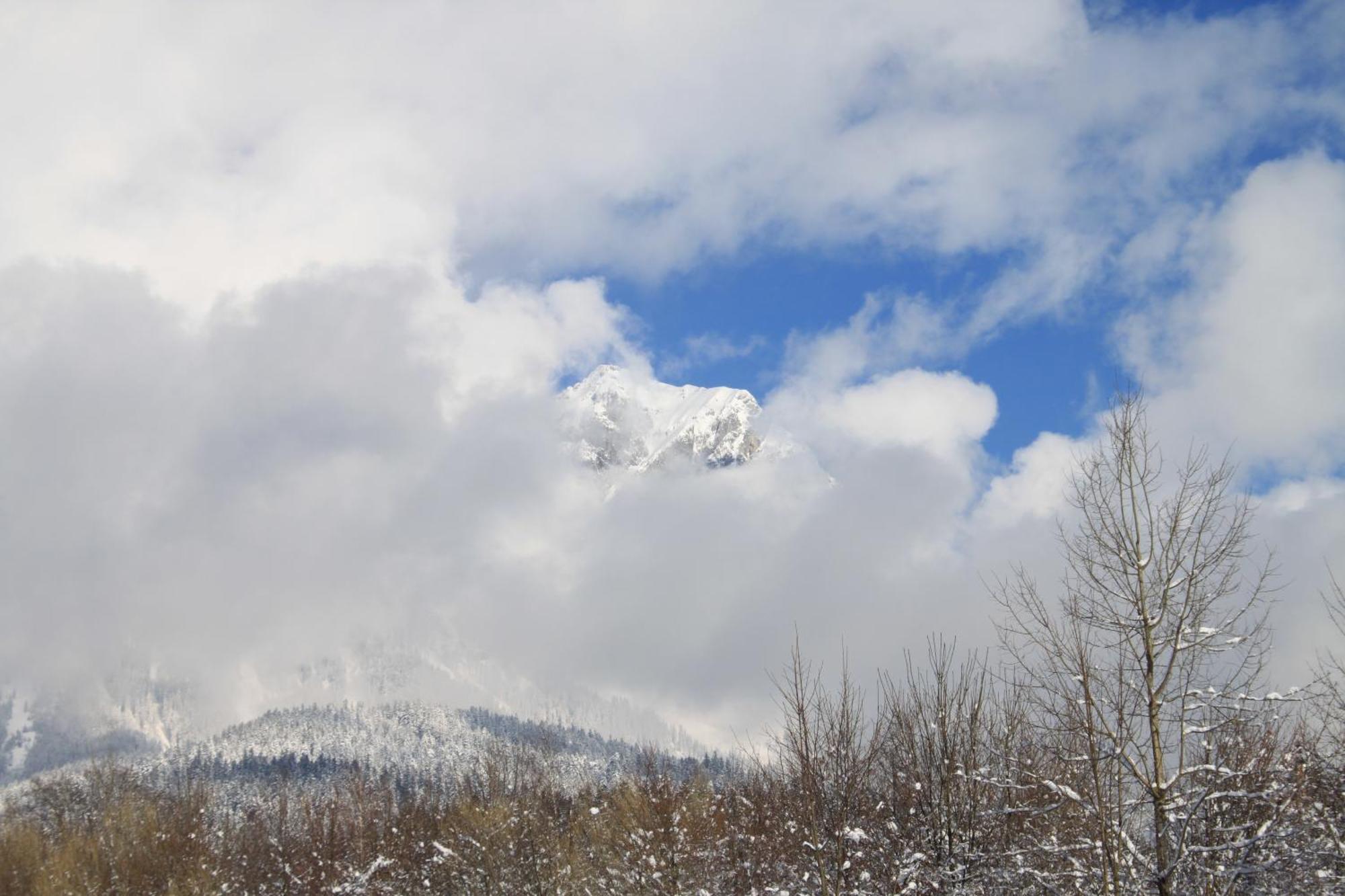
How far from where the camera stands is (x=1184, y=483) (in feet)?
38.3

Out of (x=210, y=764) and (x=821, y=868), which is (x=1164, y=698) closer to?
(x=821, y=868)

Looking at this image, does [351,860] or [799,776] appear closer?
[799,776]

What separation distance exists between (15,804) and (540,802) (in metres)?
44.7

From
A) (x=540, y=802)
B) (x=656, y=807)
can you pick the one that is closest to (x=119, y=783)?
(x=540, y=802)

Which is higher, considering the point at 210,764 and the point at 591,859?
the point at 210,764

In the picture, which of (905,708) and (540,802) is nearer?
(905,708)

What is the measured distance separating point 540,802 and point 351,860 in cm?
1137

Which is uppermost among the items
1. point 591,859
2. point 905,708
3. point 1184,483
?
point 1184,483

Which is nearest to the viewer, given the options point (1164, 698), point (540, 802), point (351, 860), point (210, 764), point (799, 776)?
point (1164, 698)

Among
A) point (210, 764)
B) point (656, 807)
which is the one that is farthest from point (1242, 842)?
point (210, 764)

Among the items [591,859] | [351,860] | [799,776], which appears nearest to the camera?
[799,776]

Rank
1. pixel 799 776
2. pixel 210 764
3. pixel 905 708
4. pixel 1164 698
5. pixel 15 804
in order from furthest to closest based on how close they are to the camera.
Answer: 1. pixel 210 764
2. pixel 15 804
3. pixel 905 708
4. pixel 799 776
5. pixel 1164 698

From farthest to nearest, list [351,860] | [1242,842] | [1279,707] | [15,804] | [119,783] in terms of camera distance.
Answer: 1. [15,804]
2. [119,783]
3. [351,860]
4. [1279,707]
5. [1242,842]

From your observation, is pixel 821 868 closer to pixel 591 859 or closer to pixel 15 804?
pixel 591 859
